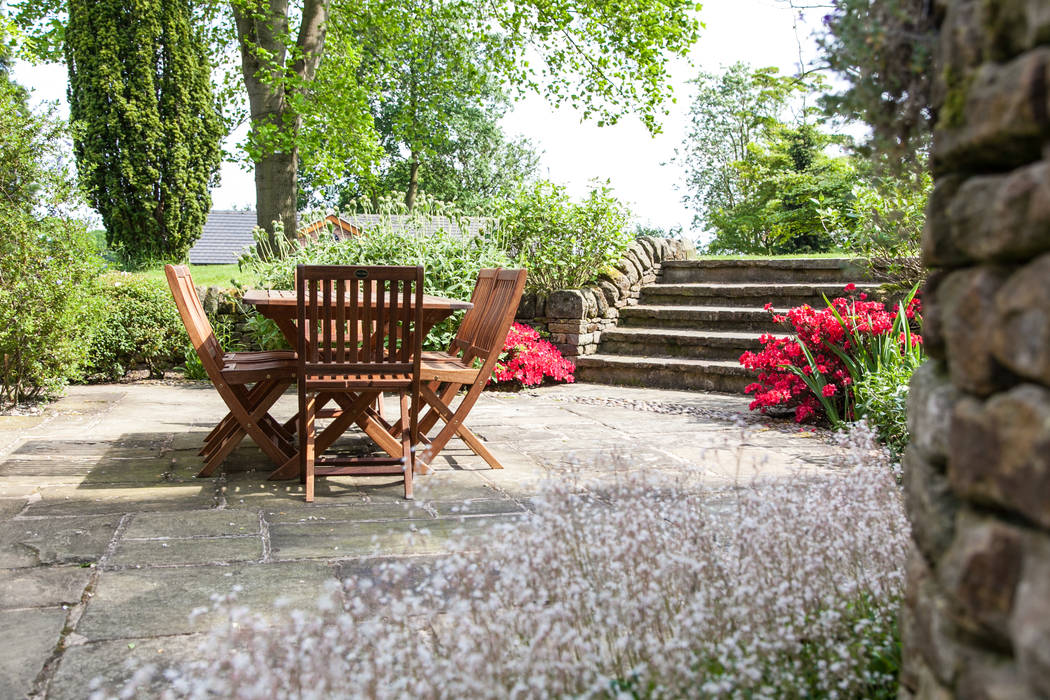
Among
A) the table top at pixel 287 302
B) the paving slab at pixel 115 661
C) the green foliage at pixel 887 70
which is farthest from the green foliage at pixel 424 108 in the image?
the green foliage at pixel 887 70

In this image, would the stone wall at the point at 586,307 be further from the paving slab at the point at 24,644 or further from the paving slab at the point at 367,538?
the paving slab at the point at 24,644

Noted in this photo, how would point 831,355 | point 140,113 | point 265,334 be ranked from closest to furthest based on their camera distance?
point 831,355, point 265,334, point 140,113

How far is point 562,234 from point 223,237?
28380mm

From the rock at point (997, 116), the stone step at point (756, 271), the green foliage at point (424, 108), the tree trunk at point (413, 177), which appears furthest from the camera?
the tree trunk at point (413, 177)

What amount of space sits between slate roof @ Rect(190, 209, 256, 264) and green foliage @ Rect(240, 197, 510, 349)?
956 inches

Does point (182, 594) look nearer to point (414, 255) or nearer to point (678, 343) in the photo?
point (414, 255)

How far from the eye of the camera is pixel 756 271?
980 centimetres

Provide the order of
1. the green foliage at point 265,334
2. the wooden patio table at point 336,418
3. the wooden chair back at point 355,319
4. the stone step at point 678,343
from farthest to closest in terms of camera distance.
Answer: the stone step at point 678,343 < the green foliage at point 265,334 < the wooden patio table at point 336,418 < the wooden chair back at point 355,319

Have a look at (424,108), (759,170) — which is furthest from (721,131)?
(424,108)

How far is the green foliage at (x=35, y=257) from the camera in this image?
630 centimetres

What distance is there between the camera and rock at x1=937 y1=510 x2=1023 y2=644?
42.9 inches

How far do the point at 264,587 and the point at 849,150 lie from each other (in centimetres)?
220

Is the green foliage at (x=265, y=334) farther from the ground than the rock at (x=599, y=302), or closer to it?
closer to it

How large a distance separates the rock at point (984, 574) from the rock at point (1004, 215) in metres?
0.37
